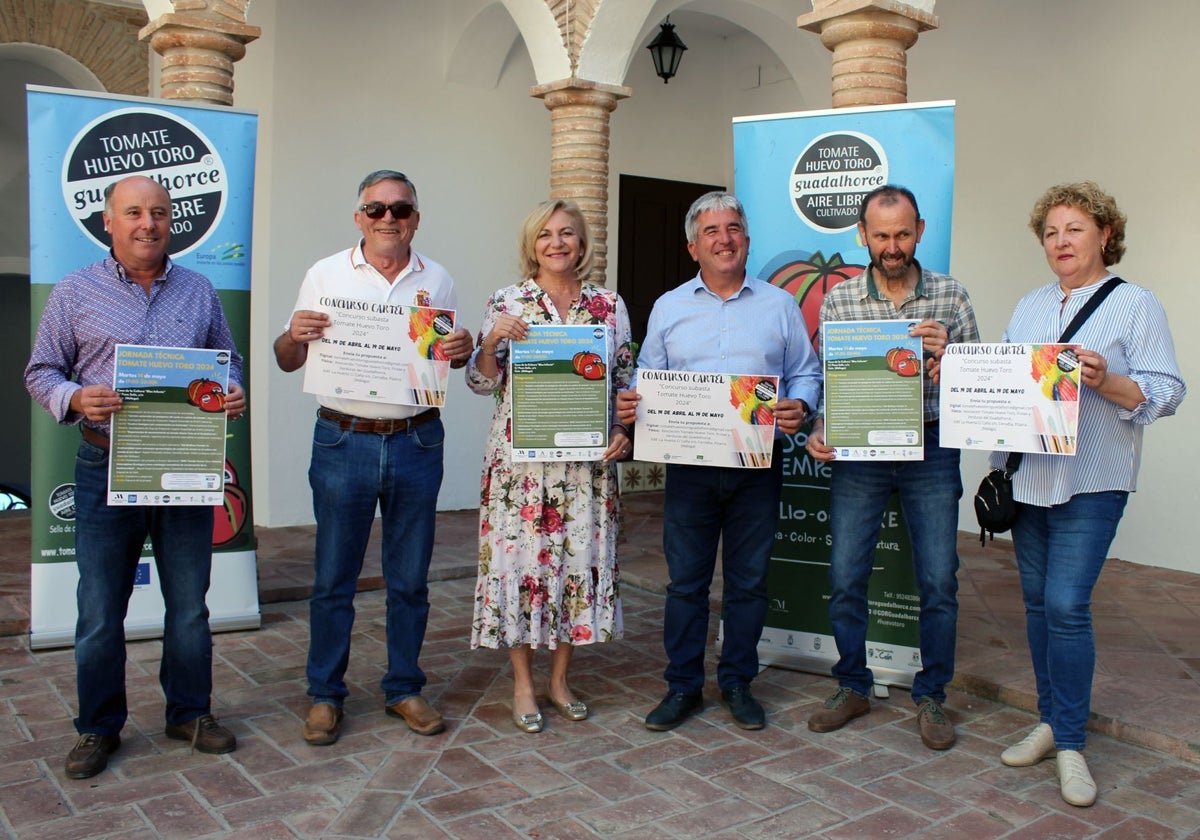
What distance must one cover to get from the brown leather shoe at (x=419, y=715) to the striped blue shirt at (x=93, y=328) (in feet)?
5.04

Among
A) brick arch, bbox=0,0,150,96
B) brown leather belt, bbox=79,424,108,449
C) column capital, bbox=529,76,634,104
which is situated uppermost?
brick arch, bbox=0,0,150,96

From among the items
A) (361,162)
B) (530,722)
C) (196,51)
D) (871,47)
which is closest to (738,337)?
(530,722)

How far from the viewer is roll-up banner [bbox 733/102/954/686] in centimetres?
466

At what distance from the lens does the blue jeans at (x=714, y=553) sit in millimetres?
4223

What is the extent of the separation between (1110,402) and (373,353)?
2.50 m

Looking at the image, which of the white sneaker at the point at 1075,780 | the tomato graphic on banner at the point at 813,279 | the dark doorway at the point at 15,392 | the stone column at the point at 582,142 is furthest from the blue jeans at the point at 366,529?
the dark doorway at the point at 15,392

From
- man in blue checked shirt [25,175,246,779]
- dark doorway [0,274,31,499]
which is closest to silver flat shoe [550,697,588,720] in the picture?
man in blue checked shirt [25,175,246,779]

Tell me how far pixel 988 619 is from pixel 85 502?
14.8 ft

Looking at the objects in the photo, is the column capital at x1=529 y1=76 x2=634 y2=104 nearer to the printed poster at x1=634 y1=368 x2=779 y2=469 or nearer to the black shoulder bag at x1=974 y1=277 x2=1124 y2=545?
the printed poster at x1=634 y1=368 x2=779 y2=469

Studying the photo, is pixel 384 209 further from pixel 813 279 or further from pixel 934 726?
pixel 934 726

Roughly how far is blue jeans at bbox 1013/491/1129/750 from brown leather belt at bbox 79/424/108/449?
10.2 ft

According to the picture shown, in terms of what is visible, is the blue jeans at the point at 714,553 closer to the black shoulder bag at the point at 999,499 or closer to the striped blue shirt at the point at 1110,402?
the black shoulder bag at the point at 999,499

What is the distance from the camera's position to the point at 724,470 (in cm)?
418

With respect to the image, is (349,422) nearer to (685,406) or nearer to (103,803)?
(685,406)
